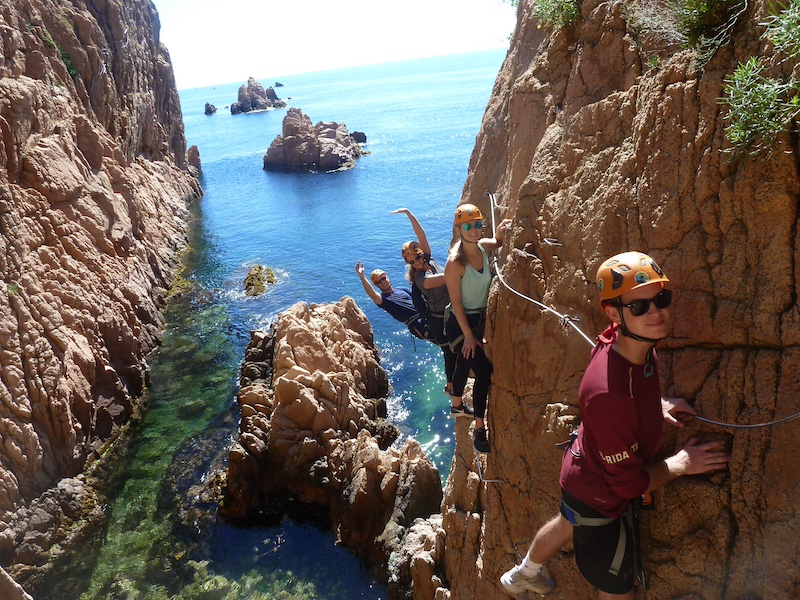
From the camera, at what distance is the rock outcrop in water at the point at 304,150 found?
67.2 m

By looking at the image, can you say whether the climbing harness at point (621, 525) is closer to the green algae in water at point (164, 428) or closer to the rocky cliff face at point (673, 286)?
the rocky cliff face at point (673, 286)

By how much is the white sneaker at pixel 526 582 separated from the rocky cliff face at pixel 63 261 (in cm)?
1424

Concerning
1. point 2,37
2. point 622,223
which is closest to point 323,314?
point 2,37

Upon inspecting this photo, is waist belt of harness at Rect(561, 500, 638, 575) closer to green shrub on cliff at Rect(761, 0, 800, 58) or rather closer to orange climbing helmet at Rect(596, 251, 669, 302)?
orange climbing helmet at Rect(596, 251, 669, 302)

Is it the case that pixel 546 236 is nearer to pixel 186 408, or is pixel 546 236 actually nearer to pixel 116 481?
pixel 116 481

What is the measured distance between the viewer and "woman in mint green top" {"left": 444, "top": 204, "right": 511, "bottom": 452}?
22.4ft

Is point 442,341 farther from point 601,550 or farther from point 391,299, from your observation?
point 601,550

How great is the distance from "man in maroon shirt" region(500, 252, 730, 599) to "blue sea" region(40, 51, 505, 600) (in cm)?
1052

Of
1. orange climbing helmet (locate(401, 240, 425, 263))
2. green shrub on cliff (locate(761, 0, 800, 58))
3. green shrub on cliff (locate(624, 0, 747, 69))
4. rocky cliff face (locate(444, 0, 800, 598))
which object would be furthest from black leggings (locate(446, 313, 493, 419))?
green shrub on cliff (locate(761, 0, 800, 58))

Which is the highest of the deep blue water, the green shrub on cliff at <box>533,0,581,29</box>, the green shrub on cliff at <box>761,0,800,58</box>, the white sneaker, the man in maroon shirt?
the green shrub on cliff at <box>533,0,581,29</box>

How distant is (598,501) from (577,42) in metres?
5.15

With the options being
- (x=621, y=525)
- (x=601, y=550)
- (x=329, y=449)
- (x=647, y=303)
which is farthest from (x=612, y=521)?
(x=329, y=449)

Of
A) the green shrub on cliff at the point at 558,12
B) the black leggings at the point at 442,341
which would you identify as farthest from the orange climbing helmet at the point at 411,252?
the green shrub on cliff at the point at 558,12

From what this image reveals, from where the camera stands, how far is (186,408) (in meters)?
21.8
